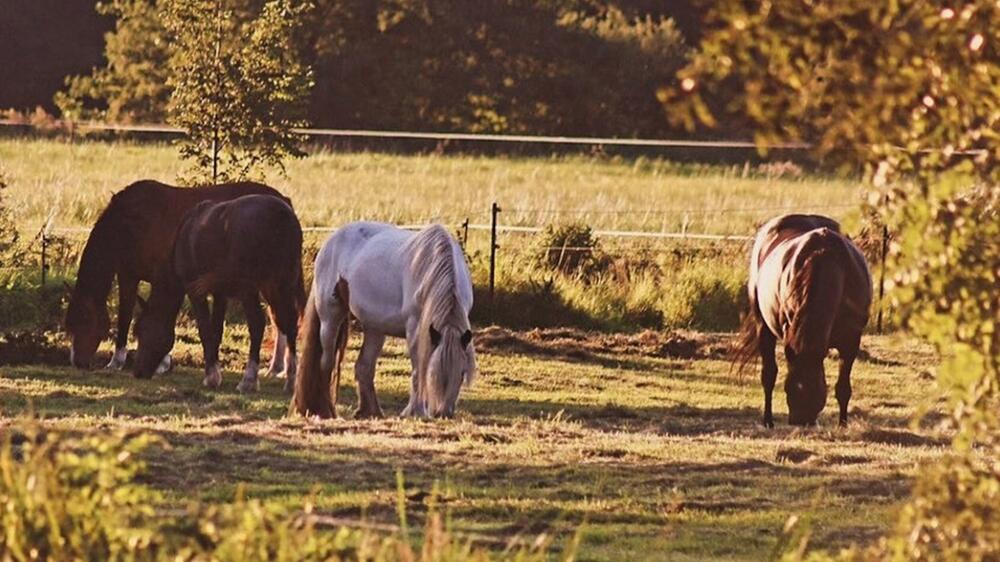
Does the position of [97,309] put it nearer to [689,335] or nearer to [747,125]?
[689,335]

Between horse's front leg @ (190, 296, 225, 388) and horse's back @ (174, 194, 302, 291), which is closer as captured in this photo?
horse's front leg @ (190, 296, 225, 388)

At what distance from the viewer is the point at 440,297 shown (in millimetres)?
14430

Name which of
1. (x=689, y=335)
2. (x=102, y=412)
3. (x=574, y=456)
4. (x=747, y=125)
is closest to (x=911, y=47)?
(x=747, y=125)

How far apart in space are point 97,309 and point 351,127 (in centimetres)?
3869

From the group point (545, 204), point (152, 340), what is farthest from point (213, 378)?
point (545, 204)

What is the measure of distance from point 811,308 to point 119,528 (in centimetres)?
947

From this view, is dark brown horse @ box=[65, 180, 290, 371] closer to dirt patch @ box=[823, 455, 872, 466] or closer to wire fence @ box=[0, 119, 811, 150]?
wire fence @ box=[0, 119, 811, 150]

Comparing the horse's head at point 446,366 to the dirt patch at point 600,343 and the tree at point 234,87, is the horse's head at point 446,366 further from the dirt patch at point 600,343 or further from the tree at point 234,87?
the tree at point 234,87

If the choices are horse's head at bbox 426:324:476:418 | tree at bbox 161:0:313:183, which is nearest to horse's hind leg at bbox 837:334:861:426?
horse's head at bbox 426:324:476:418

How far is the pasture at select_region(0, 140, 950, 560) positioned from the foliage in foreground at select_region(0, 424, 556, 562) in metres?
0.20

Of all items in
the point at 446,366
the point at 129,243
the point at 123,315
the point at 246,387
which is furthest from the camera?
the point at 129,243

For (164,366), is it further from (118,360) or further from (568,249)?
(568,249)

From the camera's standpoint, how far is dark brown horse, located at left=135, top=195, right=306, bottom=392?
59.5ft

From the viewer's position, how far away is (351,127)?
57.5m
